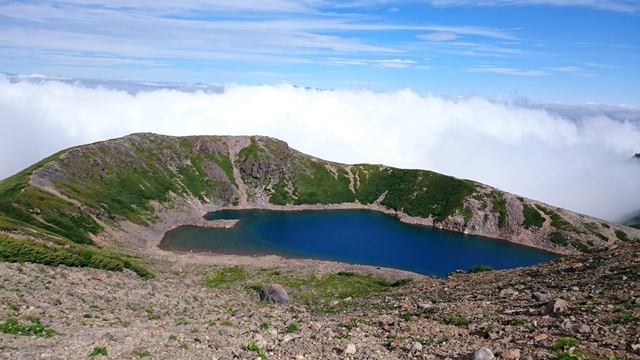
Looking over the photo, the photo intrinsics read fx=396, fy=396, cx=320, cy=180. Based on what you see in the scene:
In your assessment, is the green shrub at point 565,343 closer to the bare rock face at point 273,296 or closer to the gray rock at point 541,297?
the gray rock at point 541,297

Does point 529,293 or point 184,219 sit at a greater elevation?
point 529,293

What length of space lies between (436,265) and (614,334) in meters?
114

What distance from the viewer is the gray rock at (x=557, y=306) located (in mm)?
24031

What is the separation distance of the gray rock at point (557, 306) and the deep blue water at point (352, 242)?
325ft

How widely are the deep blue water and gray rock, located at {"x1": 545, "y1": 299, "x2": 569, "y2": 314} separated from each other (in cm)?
9898

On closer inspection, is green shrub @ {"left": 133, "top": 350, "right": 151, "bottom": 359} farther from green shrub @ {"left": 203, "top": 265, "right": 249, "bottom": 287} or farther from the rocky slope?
green shrub @ {"left": 203, "top": 265, "right": 249, "bottom": 287}

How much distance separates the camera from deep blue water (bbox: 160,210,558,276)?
418ft

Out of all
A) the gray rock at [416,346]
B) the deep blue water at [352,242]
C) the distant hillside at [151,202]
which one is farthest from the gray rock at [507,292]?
the distant hillside at [151,202]

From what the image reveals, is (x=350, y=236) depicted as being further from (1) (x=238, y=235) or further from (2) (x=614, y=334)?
(2) (x=614, y=334)

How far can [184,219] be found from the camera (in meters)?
160

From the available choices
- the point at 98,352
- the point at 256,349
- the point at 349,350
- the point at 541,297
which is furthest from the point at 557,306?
the point at 98,352

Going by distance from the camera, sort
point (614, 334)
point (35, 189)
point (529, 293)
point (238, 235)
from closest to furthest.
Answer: point (614, 334) → point (529, 293) → point (35, 189) → point (238, 235)

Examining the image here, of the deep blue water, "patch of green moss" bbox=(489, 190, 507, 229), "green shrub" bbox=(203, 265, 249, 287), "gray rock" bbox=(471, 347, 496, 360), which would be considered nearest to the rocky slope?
"gray rock" bbox=(471, 347, 496, 360)

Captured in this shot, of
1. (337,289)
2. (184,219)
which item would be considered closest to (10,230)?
(337,289)
